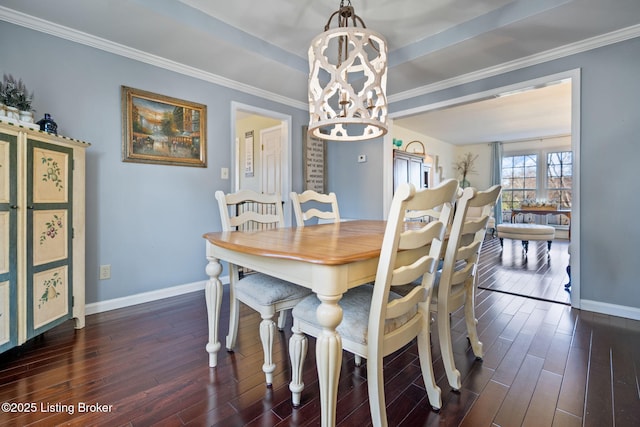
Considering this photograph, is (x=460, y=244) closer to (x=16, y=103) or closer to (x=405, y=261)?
(x=405, y=261)

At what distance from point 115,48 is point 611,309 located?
4.56m

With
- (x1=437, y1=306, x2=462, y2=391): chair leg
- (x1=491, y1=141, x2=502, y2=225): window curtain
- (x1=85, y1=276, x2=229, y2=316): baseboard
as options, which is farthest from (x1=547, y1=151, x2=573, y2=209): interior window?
(x1=85, y1=276, x2=229, y2=316): baseboard

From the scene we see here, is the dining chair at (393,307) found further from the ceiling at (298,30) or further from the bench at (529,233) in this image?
the bench at (529,233)

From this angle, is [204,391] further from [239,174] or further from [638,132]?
[239,174]

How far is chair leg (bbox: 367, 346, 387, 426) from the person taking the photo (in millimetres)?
1038

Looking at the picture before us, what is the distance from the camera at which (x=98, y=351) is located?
5.74 feet

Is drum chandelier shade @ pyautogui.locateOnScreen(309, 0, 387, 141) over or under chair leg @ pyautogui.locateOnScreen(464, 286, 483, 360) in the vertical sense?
over

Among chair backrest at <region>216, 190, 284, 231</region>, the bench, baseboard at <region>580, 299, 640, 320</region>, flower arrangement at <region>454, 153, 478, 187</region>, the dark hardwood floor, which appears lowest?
the dark hardwood floor

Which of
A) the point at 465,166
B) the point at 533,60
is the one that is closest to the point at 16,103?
the point at 533,60

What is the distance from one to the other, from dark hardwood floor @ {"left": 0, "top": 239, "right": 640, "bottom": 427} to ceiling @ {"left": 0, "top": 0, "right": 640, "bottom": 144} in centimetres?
222

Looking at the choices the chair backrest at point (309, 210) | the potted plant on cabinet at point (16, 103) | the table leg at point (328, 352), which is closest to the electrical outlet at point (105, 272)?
the potted plant on cabinet at point (16, 103)

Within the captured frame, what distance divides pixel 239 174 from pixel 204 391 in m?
4.23

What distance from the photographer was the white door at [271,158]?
13.6ft

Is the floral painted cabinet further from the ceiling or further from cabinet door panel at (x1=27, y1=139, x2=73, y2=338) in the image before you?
the ceiling
